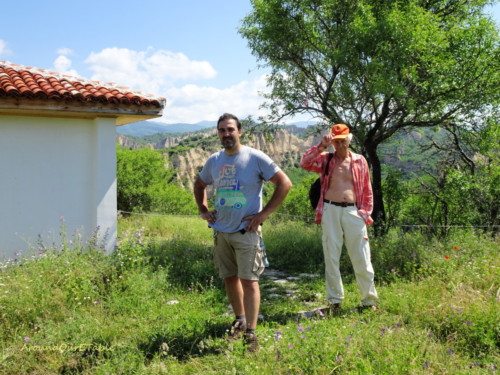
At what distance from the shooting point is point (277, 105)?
9.86 meters

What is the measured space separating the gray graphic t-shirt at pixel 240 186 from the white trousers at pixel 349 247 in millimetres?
1211

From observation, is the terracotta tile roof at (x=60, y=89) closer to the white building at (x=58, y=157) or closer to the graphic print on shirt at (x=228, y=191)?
the white building at (x=58, y=157)

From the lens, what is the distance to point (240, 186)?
11.9 feet

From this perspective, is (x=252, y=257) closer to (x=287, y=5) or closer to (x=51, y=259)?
(x=51, y=259)

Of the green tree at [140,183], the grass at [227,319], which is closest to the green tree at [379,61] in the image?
the grass at [227,319]

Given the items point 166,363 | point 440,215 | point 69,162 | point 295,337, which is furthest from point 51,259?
point 440,215

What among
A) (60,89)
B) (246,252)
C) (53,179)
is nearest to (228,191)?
(246,252)

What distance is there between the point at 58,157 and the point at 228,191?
3.86 meters

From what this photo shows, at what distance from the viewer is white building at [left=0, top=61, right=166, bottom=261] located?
598 cm

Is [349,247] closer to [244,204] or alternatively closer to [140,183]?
[244,204]

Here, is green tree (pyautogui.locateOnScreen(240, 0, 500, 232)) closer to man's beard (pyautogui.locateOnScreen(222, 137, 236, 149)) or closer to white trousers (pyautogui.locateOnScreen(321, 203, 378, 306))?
white trousers (pyautogui.locateOnScreen(321, 203, 378, 306))

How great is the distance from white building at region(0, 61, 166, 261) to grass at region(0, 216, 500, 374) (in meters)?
0.48

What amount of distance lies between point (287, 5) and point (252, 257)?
665 centimetres

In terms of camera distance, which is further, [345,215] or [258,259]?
[345,215]
